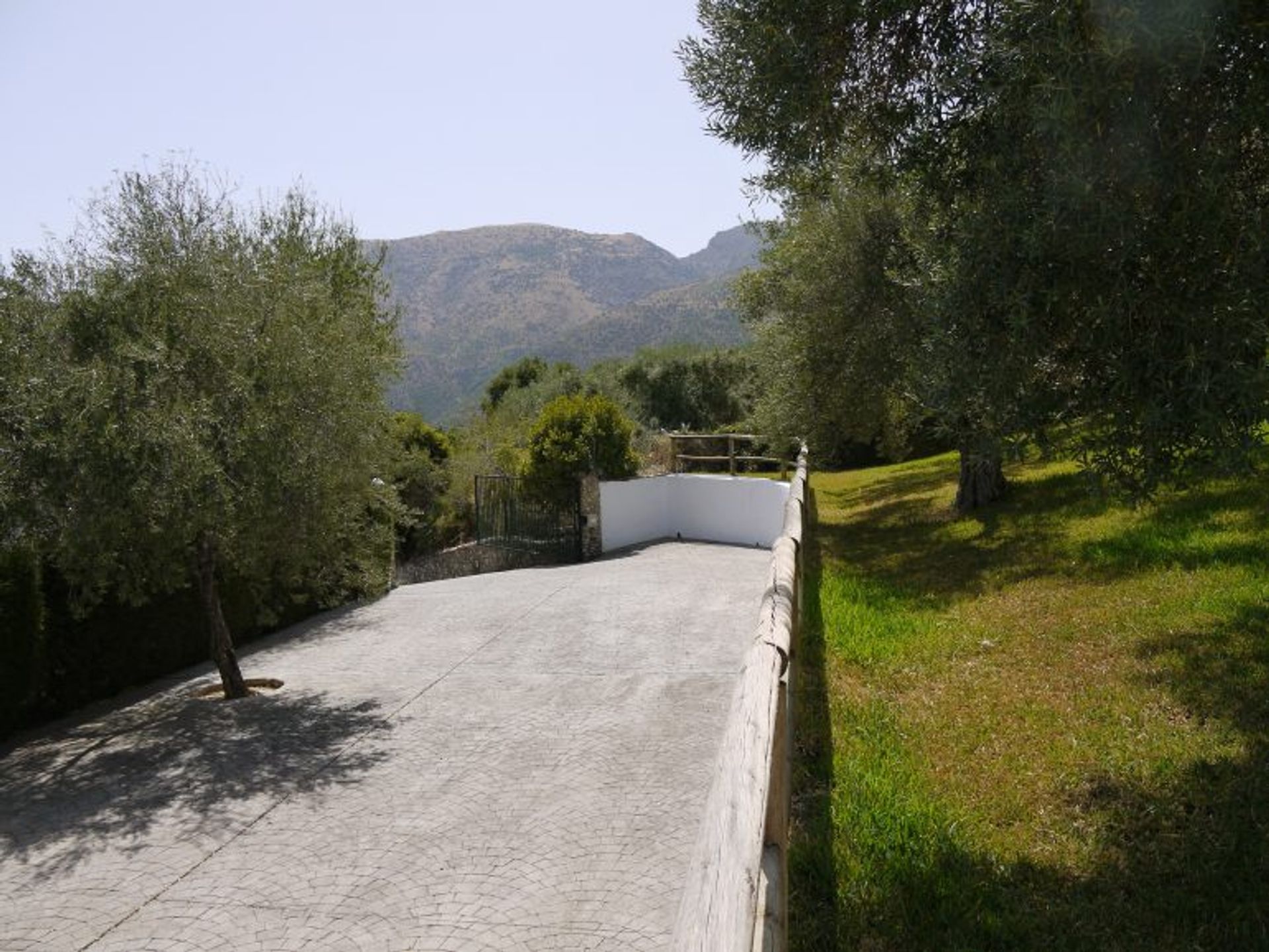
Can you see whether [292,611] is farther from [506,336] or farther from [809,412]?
[506,336]

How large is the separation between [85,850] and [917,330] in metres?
11.2

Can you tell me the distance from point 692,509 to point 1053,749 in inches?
588

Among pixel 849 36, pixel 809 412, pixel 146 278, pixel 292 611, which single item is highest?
pixel 849 36

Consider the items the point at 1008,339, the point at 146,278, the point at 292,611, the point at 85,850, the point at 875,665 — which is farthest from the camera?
the point at 292,611

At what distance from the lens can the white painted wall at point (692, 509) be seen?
1823cm

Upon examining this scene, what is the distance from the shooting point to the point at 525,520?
66.2 feet

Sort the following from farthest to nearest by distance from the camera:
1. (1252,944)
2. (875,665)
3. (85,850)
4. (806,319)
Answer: (806,319), (875,665), (85,850), (1252,944)

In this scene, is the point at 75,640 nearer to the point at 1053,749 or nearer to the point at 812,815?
the point at 812,815

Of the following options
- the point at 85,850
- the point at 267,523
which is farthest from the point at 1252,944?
the point at 267,523

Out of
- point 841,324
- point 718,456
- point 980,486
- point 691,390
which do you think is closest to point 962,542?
point 980,486

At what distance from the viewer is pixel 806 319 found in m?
15.2

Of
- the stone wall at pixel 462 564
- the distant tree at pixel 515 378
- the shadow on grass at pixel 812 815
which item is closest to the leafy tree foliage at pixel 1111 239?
the shadow on grass at pixel 812 815

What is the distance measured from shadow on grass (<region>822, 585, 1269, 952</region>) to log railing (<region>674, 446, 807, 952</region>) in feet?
2.26

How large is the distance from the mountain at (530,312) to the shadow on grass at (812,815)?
67.5 m
